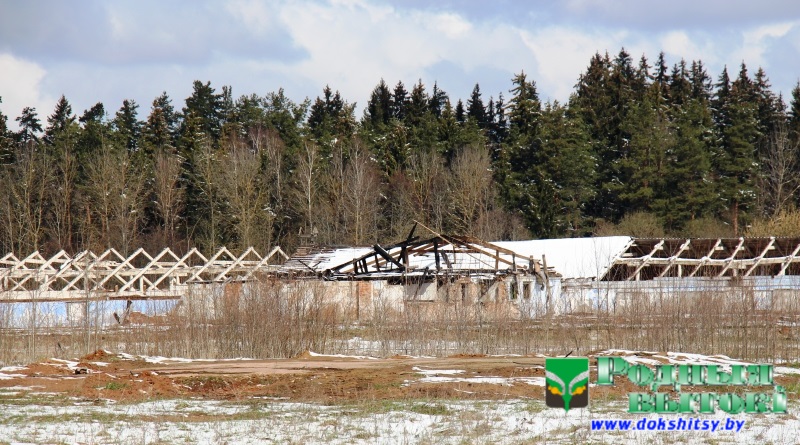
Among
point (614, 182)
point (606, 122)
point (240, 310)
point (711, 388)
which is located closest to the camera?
point (711, 388)

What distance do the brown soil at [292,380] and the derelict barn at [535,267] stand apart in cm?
1412

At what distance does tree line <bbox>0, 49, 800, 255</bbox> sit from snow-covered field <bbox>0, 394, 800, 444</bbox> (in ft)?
141

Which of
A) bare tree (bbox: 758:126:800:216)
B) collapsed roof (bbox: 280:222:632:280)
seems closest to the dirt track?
collapsed roof (bbox: 280:222:632:280)

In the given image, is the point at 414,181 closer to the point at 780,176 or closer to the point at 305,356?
the point at 780,176

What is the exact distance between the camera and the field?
35.5ft

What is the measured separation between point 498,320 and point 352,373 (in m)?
6.33

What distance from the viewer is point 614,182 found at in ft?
204

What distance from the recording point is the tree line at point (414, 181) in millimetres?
58469

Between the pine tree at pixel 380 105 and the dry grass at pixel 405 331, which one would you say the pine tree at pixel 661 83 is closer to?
the pine tree at pixel 380 105

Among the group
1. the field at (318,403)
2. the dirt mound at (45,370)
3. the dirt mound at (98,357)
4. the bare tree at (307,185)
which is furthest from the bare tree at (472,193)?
the dirt mound at (45,370)

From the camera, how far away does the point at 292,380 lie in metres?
15.5

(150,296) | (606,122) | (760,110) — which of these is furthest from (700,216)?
(150,296)

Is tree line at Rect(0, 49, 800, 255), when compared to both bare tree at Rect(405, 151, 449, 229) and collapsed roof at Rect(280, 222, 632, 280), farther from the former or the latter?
collapsed roof at Rect(280, 222, 632, 280)

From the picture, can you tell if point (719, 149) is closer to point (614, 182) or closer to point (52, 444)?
point (614, 182)
